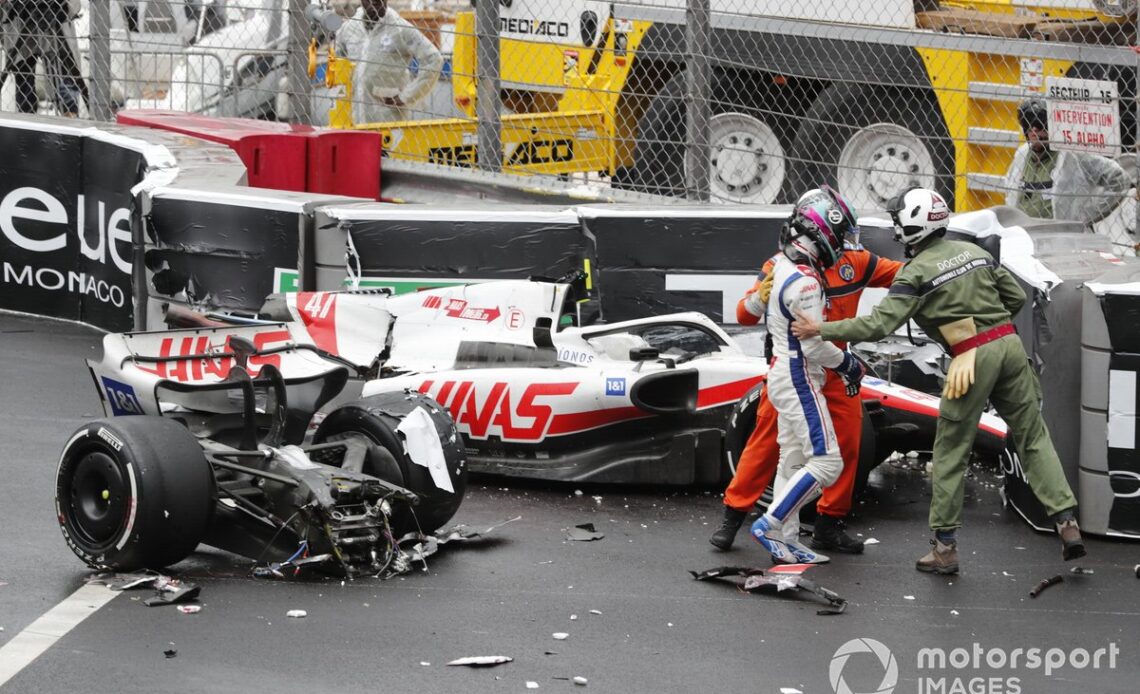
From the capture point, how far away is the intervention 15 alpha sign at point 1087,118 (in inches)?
397

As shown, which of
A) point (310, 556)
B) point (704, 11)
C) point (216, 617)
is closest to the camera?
point (216, 617)

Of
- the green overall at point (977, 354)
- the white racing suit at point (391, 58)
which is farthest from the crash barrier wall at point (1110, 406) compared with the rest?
the white racing suit at point (391, 58)

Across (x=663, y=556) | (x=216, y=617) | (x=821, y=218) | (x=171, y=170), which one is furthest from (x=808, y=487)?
(x=171, y=170)

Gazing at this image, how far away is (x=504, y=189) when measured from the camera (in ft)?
39.4

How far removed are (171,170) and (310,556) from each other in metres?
5.16

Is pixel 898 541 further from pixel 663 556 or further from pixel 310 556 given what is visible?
pixel 310 556

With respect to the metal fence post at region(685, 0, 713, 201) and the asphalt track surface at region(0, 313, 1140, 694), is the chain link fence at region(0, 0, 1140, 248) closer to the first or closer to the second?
the metal fence post at region(685, 0, 713, 201)

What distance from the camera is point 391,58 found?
14648 millimetres

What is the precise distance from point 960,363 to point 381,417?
8.38ft

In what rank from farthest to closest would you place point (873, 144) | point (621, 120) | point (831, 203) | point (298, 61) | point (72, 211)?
point (873, 144)
point (621, 120)
point (298, 61)
point (72, 211)
point (831, 203)

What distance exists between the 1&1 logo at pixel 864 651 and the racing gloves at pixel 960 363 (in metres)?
1.48

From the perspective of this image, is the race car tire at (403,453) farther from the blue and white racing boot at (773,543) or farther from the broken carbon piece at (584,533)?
the blue and white racing boot at (773,543)

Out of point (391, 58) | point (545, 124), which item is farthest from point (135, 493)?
point (391, 58)

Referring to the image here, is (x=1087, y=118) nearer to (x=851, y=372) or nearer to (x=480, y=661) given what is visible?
(x=851, y=372)
